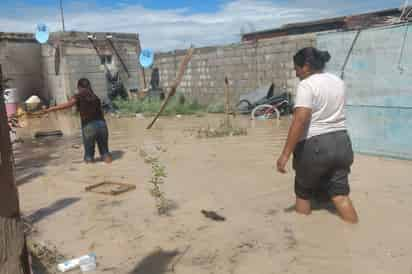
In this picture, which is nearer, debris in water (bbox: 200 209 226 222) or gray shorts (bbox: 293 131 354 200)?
gray shorts (bbox: 293 131 354 200)

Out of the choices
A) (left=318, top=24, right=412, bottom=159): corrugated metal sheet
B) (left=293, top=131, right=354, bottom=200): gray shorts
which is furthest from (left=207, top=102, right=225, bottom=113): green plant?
(left=293, top=131, right=354, bottom=200): gray shorts

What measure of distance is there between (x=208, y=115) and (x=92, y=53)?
6635 mm

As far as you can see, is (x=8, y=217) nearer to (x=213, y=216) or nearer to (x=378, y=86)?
(x=213, y=216)

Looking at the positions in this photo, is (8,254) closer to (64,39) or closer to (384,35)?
(384,35)

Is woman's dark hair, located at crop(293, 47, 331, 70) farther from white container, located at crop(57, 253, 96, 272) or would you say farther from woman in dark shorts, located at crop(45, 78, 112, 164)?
woman in dark shorts, located at crop(45, 78, 112, 164)

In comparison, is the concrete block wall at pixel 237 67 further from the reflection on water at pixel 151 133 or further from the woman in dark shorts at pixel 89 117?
the woman in dark shorts at pixel 89 117

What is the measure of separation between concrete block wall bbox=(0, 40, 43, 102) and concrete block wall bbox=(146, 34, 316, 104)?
5588 mm

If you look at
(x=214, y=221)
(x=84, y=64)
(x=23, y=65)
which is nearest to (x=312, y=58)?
(x=214, y=221)

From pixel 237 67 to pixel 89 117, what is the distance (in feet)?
26.7

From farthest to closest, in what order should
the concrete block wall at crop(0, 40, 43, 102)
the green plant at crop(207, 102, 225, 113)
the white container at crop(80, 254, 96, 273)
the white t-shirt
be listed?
the concrete block wall at crop(0, 40, 43, 102) < the green plant at crop(207, 102, 225, 113) < the white t-shirt < the white container at crop(80, 254, 96, 273)

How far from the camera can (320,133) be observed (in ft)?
12.1

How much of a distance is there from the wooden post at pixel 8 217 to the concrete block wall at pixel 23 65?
56.9 ft

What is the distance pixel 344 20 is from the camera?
1844 cm

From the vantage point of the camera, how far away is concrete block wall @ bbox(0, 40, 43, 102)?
57.0 ft
